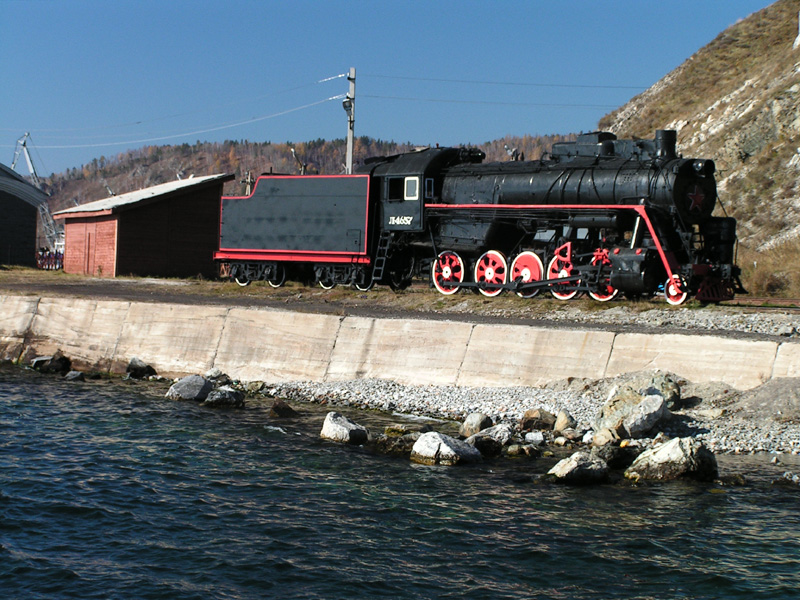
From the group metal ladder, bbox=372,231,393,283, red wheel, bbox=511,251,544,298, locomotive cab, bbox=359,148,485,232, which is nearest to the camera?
red wheel, bbox=511,251,544,298

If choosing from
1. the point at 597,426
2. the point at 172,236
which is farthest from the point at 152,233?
the point at 597,426

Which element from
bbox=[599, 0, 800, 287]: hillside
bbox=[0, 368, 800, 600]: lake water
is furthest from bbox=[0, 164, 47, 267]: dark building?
bbox=[599, 0, 800, 287]: hillside

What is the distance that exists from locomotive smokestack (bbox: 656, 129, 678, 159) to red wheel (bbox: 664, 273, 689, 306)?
271cm

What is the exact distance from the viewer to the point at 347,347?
51.5 ft

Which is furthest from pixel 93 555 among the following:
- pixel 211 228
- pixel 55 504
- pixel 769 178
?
pixel 769 178

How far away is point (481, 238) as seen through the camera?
19391 mm

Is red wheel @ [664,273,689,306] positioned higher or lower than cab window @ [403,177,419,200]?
lower

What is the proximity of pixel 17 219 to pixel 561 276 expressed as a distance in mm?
33223

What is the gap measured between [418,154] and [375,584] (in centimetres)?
1589

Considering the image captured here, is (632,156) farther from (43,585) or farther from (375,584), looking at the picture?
(43,585)

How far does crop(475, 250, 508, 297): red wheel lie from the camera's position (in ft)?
62.8

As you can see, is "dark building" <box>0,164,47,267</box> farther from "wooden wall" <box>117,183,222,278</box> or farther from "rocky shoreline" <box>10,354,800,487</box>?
"rocky shoreline" <box>10,354,800,487</box>

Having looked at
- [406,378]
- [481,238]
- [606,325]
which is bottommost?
[406,378]

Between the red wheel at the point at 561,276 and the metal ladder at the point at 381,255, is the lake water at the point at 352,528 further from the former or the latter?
the metal ladder at the point at 381,255
